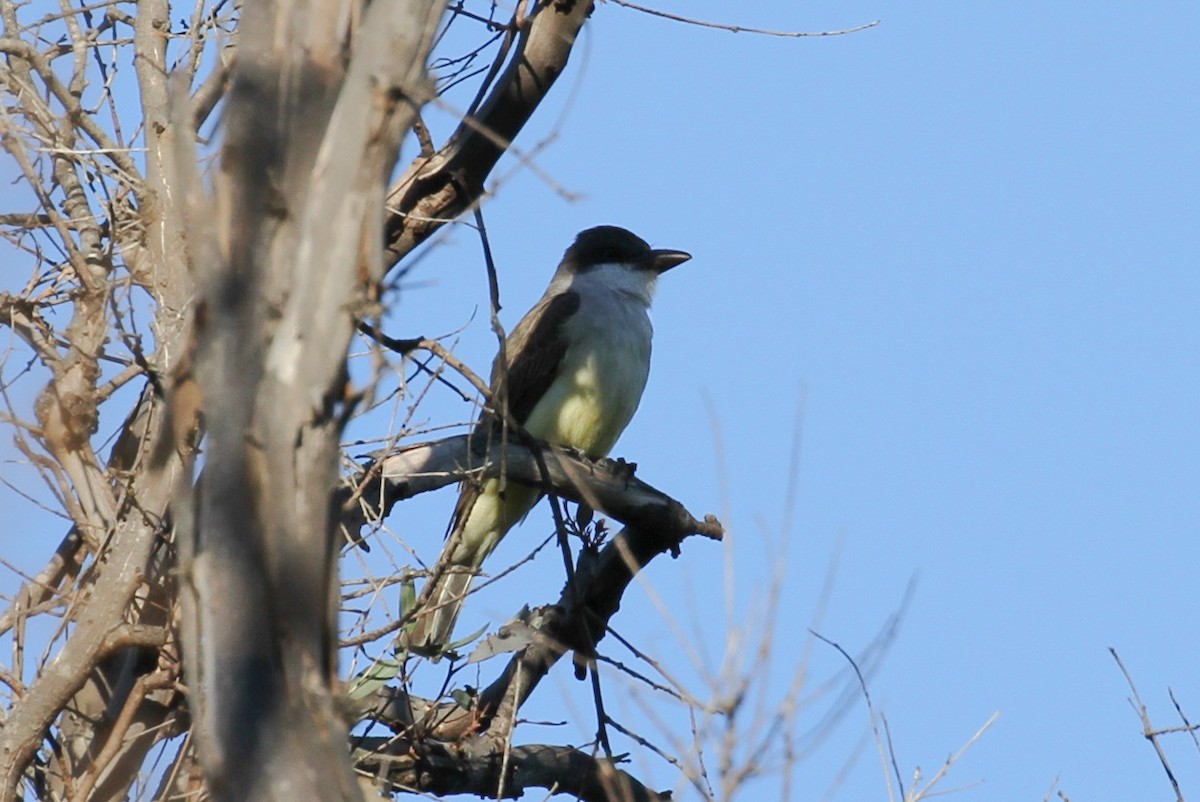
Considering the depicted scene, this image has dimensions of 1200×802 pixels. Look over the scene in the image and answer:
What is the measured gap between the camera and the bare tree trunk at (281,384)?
2.47 meters

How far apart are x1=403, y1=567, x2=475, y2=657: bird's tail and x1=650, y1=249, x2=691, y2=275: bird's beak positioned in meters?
3.65

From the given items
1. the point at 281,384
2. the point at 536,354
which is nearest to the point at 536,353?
the point at 536,354

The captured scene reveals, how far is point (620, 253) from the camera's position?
942cm

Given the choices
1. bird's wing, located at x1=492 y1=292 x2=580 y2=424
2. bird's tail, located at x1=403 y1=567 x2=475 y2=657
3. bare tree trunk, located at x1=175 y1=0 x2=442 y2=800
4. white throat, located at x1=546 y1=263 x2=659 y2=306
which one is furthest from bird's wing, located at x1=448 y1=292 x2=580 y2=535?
bare tree trunk, located at x1=175 y1=0 x2=442 y2=800

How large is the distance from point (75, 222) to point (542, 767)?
279cm

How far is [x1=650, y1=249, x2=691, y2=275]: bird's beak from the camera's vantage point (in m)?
9.39

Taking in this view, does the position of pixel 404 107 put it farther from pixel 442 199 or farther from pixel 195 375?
pixel 442 199

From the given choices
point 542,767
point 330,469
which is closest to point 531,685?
point 542,767

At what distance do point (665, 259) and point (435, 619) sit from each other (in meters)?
4.18

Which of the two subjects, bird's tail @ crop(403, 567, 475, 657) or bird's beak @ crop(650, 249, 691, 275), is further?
bird's beak @ crop(650, 249, 691, 275)

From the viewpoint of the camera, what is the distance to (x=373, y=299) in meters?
2.67

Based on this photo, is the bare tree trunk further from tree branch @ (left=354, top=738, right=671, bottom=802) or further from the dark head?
the dark head

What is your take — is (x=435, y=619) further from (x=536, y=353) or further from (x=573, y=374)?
(x=536, y=353)

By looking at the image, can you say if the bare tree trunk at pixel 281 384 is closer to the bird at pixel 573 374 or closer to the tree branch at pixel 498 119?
the tree branch at pixel 498 119
